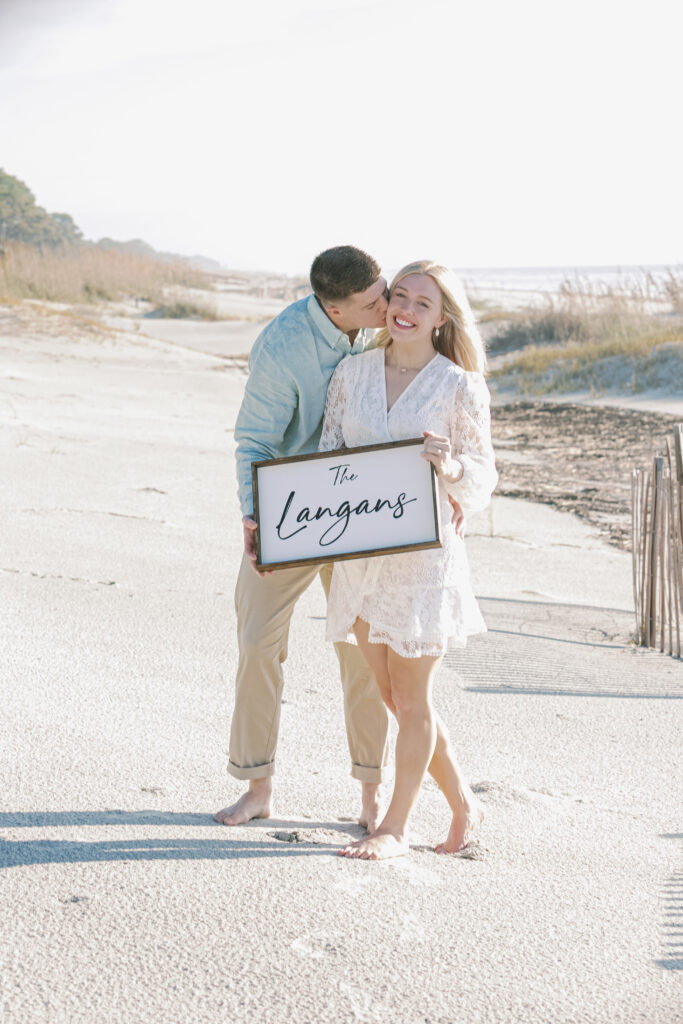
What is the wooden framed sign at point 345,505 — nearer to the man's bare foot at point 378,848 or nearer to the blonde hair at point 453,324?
the blonde hair at point 453,324

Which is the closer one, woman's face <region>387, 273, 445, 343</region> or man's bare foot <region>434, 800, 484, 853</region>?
woman's face <region>387, 273, 445, 343</region>

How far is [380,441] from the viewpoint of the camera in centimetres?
269

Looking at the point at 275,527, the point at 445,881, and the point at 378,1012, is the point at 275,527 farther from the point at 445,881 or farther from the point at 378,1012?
the point at 378,1012

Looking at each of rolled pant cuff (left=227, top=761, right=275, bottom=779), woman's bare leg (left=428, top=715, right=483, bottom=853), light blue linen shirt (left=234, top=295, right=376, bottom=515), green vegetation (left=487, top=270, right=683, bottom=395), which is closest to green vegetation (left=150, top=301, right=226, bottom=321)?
green vegetation (left=487, top=270, right=683, bottom=395)

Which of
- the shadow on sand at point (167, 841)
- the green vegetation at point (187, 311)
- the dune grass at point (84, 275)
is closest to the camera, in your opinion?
the shadow on sand at point (167, 841)

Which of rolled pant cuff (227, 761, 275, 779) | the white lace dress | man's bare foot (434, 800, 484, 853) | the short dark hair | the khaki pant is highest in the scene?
the short dark hair

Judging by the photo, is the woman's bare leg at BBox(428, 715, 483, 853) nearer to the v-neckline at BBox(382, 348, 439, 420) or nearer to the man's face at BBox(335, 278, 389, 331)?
the v-neckline at BBox(382, 348, 439, 420)

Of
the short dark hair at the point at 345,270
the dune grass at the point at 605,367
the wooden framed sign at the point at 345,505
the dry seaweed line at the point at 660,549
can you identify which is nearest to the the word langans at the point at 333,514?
the wooden framed sign at the point at 345,505

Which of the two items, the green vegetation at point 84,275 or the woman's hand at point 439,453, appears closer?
the woman's hand at point 439,453

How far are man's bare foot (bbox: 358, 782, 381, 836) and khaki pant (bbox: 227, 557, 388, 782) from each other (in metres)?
0.03

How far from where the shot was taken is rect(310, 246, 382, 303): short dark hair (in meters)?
2.69

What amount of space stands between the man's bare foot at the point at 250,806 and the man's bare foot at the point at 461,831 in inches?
18.7

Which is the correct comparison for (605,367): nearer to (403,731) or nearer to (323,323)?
(323,323)

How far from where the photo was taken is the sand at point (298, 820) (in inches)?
82.9
